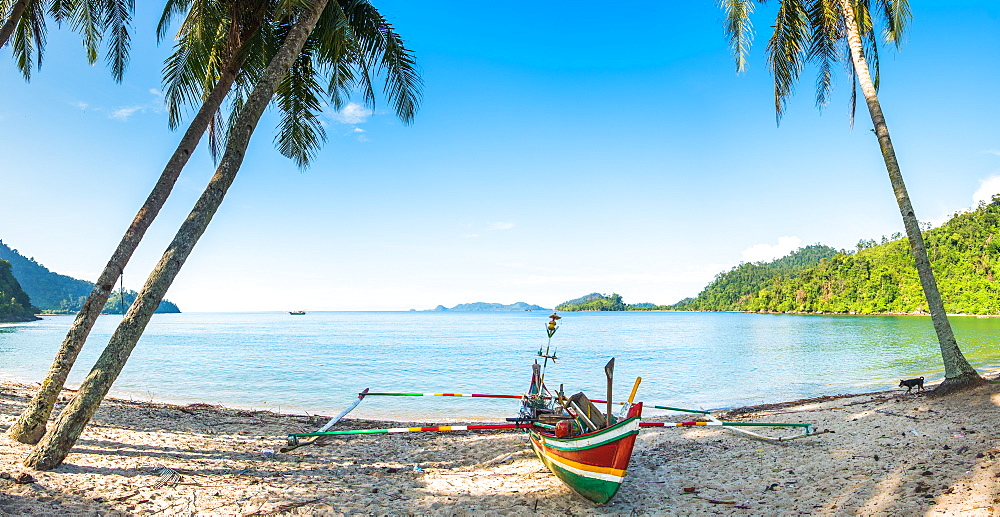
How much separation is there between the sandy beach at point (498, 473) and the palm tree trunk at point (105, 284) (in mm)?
385

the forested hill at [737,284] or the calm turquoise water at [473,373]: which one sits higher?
the forested hill at [737,284]

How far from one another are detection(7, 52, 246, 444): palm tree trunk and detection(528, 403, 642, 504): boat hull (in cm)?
578

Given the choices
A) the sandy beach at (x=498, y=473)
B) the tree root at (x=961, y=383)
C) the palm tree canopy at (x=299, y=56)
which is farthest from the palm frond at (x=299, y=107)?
the tree root at (x=961, y=383)

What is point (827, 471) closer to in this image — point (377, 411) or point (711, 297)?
point (377, 411)

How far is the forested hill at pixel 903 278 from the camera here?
2884 inches

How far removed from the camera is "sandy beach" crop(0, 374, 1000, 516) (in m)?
4.66

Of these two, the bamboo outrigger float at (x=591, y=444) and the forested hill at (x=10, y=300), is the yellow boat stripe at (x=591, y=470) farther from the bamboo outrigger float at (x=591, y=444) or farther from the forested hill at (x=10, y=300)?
the forested hill at (x=10, y=300)

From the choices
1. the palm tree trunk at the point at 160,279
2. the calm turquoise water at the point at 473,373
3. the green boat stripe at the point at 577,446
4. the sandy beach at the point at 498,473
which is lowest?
the calm turquoise water at the point at 473,373

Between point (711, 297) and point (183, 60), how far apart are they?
19282cm

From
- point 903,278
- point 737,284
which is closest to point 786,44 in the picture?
point 903,278

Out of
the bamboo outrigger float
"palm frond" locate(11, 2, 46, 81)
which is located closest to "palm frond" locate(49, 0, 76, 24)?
"palm frond" locate(11, 2, 46, 81)

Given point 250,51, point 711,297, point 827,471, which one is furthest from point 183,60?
point 711,297

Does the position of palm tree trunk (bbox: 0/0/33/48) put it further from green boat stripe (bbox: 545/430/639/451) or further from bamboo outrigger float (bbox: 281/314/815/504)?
green boat stripe (bbox: 545/430/639/451)

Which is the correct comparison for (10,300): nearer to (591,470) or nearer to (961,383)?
(591,470)
